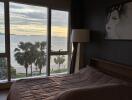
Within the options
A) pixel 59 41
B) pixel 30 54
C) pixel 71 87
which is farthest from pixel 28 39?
pixel 71 87

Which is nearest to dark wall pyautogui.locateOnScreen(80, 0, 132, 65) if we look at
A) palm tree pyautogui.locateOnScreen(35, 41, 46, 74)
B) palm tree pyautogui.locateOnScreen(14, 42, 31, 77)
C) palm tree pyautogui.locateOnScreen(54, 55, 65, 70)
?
palm tree pyautogui.locateOnScreen(54, 55, 65, 70)

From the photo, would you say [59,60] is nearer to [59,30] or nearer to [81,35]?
[59,30]

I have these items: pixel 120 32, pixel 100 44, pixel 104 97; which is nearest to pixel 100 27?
pixel 100 44

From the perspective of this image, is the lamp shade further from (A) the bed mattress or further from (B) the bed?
(A) the bed mattress

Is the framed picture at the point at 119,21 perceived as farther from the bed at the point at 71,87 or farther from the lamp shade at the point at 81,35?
the bed at the point at 71,87

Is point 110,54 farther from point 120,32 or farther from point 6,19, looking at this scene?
point 6,19

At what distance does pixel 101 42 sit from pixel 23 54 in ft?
6.64

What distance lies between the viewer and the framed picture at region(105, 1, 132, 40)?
2613 mm

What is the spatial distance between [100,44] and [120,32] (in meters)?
0.64

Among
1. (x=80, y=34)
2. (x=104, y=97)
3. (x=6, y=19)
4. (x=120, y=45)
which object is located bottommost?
(x=104, y=97)

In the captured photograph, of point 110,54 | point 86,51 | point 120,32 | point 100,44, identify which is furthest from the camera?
point 86,51

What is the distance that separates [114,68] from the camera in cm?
286

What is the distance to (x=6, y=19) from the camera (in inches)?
140

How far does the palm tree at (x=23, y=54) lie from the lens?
150 inches
